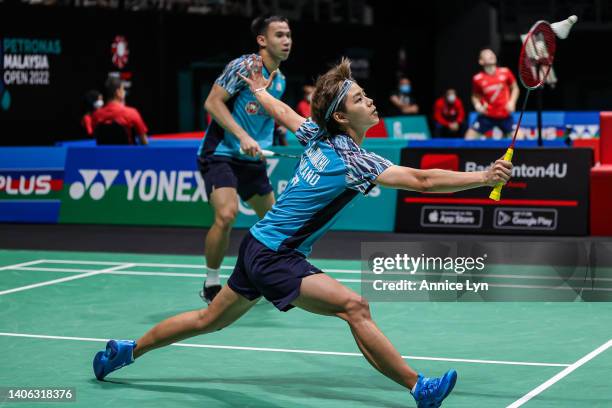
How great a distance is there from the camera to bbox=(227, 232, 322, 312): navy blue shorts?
459 centimetres

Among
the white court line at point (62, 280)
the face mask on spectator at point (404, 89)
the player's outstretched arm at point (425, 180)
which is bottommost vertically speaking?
the white court line at point (62, 280)

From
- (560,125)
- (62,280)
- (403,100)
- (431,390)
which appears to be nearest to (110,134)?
(62,280)

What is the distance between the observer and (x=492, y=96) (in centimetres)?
1544

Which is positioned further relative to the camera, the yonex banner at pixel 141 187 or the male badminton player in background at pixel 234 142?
the yonex banner at pixel 141 187

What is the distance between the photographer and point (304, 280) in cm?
457

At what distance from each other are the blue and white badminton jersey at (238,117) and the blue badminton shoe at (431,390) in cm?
325

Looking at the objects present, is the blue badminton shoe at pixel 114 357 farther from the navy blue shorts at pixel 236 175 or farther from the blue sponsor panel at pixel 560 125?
the blue sponsor panel at pixel 560 125

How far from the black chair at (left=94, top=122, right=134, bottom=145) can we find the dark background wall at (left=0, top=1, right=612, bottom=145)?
4223 millimetres

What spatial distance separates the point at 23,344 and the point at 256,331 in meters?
1.37

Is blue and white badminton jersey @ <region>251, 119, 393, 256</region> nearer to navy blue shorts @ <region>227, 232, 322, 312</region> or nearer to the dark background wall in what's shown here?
navy blue shorts @ <region>227, 232, 322, 312</region>

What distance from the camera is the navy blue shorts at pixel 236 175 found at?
24.1ft

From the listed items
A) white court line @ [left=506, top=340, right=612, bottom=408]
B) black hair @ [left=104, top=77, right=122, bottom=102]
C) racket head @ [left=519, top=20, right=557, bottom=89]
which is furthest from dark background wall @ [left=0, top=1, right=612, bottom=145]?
white court line @ [left=506, top=340, right=612, bottom=408]

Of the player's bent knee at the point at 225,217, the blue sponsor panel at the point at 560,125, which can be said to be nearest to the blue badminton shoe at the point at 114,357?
the player's bent knee at the point at 225,217

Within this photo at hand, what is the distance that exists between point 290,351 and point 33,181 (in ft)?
23.0
